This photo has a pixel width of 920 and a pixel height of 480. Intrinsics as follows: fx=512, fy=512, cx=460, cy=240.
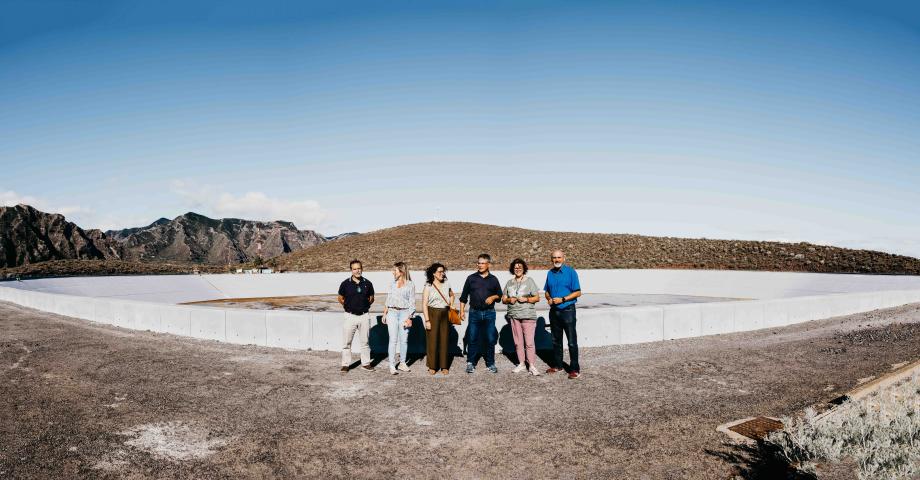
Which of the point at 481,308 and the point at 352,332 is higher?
the point at 481,308

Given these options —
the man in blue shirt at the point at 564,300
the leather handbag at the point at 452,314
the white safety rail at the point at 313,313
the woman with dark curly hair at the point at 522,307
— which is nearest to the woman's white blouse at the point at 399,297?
the leather handbag at the point at 452,314

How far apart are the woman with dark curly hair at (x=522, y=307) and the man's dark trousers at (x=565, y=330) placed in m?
0.37

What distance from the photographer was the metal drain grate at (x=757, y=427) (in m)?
5.68

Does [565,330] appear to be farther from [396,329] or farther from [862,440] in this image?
[862,440]

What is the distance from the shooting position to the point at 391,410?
6.98 meters

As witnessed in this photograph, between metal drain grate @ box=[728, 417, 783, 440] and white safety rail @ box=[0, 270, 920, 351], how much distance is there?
5.31 meters

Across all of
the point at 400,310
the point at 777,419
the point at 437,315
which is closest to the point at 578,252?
the point at 437,315

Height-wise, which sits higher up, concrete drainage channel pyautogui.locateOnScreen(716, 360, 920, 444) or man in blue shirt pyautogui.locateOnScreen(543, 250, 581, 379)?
man in blue shirt pyautogui.locateOnScreen(543, 250, 581, 379)

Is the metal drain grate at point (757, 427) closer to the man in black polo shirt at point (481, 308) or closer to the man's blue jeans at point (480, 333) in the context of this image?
the man in black polo shirt at point (481, 308)

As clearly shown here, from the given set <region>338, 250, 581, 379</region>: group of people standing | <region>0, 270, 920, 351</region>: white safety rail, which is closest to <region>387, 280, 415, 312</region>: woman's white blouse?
<region>338, 250, 581, 379</region>: group of people standing

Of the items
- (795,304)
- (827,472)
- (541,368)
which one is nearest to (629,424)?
(827,472)

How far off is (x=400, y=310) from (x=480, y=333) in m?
1.49

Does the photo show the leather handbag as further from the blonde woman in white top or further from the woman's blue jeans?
the woman's blue jeans

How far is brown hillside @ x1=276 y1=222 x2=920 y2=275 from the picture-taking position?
4947 centimetres
